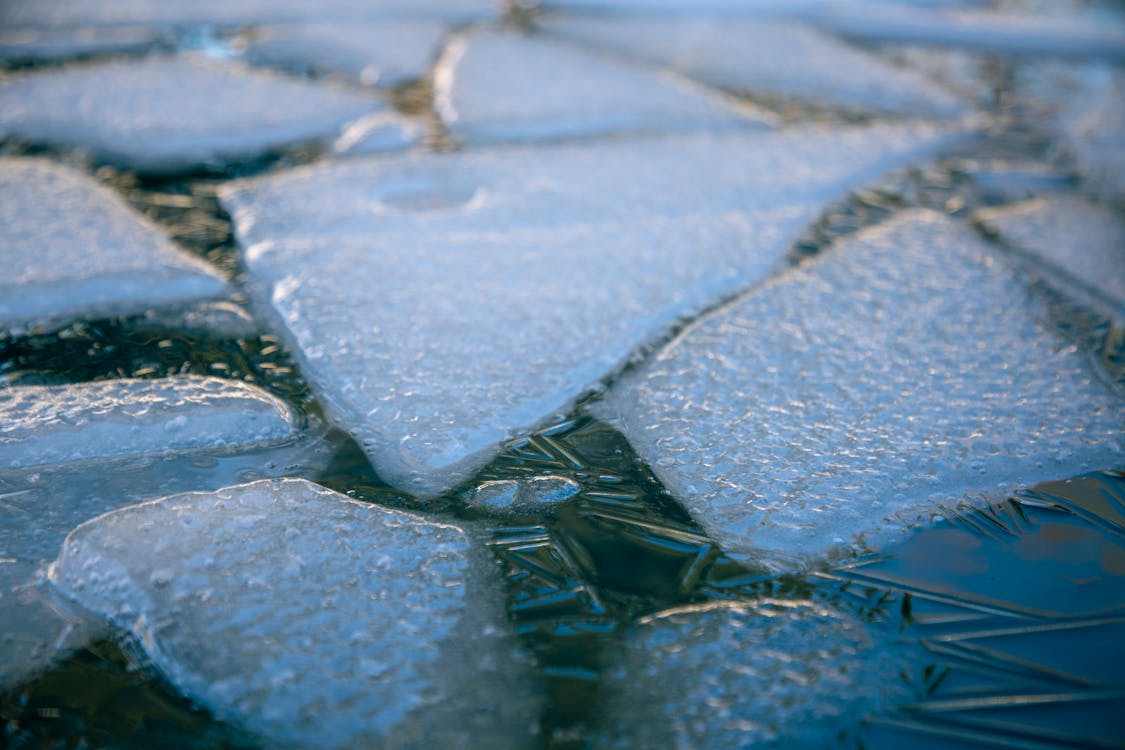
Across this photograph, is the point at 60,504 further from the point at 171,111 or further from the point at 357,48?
the point at 357,48

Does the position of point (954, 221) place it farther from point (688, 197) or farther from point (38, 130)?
point (38, 130)

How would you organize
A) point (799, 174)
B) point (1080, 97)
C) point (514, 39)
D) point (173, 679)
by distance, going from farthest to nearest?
1. point (514, 39)
2. point (1080, 97)
3. point (799, 174)
4. point (173, 679)

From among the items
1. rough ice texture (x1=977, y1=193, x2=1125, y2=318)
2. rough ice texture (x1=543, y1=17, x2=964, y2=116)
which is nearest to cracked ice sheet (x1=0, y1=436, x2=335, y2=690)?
rough ice texture (x1=977, y1=193, x2=1125, y2=318)

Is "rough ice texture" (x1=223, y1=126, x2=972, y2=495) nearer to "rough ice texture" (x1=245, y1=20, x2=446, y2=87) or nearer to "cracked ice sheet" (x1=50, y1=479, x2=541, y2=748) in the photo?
"cracked ice sheet" (x1=50, y1=479, x2=541, y2=748)

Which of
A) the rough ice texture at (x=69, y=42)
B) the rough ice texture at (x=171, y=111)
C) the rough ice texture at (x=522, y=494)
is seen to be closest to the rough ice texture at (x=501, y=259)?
the rough ice texture at (x=522, y=494)

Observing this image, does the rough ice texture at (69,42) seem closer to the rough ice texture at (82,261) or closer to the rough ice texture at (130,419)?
the rough ice texture at (82,261)

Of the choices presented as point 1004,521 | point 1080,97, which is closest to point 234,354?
point 1004,521

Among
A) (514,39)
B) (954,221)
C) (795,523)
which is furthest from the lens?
(514,39)

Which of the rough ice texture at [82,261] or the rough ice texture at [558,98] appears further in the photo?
the rough ice texture at [558,98]
